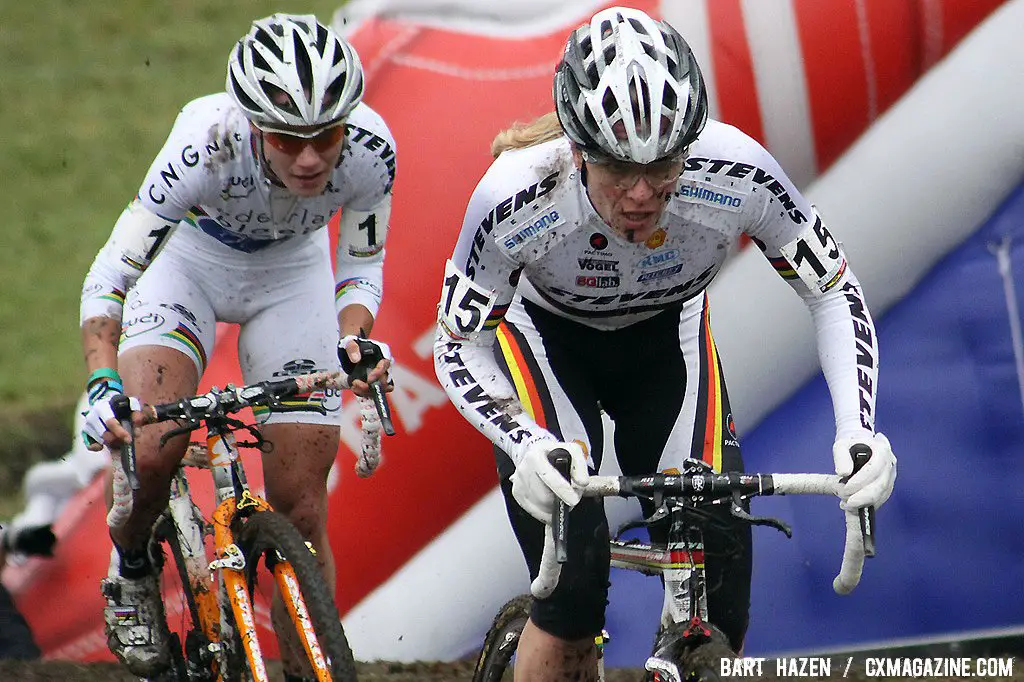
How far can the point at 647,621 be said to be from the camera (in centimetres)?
628

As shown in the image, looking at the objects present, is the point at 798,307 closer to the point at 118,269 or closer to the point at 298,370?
the point at 298,370

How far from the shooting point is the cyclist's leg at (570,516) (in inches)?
150

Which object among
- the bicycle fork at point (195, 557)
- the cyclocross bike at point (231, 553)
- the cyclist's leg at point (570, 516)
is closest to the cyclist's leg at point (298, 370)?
the cyclocross bike at point (231, 553)

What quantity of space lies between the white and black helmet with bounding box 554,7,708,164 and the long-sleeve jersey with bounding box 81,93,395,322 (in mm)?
1501

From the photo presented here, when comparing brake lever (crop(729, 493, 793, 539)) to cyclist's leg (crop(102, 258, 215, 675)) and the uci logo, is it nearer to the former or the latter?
the uci logo

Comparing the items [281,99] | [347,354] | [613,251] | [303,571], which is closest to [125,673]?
[303,571]

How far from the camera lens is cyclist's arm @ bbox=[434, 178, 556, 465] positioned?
3.86 meters

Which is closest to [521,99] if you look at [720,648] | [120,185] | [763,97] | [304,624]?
[763,97]

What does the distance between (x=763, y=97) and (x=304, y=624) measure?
3.02 m

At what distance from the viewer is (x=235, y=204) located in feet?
16.3

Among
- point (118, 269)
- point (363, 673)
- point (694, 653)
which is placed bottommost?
point (363, 673)

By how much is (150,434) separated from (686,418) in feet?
6.14

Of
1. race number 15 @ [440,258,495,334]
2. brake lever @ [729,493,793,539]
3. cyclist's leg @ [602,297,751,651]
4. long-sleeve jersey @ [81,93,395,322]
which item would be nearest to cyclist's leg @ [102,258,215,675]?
long-sleeve jersey @ [81,93,395,322]

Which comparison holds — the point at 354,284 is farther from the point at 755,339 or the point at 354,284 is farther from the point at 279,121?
the point at 755,339
